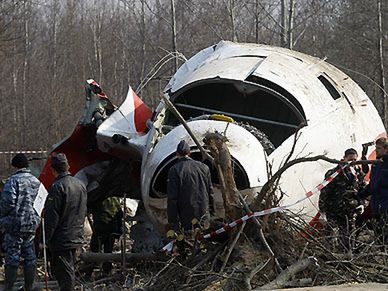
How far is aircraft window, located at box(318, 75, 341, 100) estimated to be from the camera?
1020 centimetres

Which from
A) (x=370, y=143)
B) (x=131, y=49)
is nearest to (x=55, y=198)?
(x=370, y=143)

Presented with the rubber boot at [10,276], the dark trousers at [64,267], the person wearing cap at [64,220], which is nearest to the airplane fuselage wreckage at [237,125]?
the person wearing cap at [64,220]

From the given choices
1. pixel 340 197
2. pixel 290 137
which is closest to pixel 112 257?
pixel 290 137

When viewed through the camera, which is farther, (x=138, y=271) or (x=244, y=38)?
(x=244, y=38)

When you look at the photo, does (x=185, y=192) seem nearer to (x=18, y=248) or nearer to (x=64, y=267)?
(x=64, y=267)

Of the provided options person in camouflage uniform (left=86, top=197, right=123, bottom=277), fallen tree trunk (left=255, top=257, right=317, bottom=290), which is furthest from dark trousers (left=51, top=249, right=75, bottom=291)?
person in camouflage uniform (left=86, top=197, right=123, bottom=277)

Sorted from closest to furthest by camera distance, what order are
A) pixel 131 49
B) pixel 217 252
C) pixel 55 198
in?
pixel 217 252 → pixel 55 198 → pixel 131 49

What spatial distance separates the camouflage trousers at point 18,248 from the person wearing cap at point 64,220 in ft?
2.86

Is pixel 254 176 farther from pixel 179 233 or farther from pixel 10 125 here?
pixel 10 125

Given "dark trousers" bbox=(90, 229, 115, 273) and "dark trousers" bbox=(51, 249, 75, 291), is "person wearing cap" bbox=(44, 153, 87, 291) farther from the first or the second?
"dark trousers" bbox=(90, 229, 115, 273)

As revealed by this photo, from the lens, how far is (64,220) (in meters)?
7.73

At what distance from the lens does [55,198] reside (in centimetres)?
764

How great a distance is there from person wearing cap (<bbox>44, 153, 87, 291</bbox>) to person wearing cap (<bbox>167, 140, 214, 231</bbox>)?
0.89m

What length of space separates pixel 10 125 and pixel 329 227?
1100 inches
